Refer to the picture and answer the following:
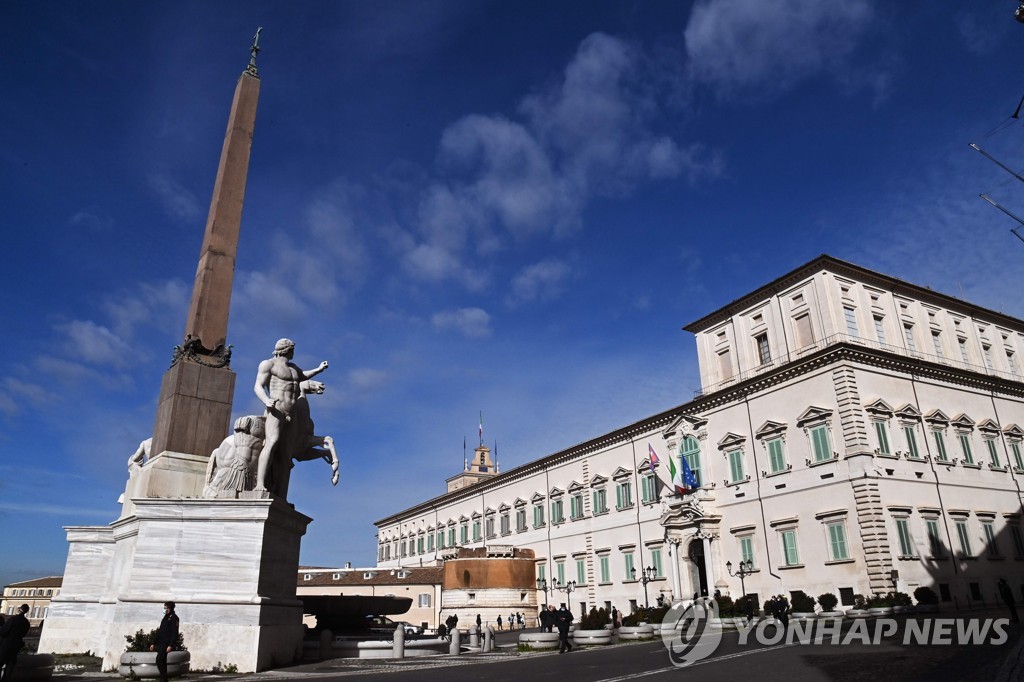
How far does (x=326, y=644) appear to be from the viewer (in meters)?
13.7

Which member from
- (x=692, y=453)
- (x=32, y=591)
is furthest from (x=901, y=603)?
(x=32, y=591)

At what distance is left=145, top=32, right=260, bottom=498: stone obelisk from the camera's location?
42.3ft

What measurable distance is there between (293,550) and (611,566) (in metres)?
27.5

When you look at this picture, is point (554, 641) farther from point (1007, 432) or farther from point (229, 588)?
point (1007, 432)

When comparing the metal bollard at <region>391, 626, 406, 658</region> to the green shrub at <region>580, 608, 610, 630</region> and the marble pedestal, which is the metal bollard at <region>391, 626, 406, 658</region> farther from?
the green shrub at <region>580, 608, 610, 630</region>

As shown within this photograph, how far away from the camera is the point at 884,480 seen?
25.5m

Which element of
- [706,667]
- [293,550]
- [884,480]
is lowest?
[706,667]

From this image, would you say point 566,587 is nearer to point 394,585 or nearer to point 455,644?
point 394,585

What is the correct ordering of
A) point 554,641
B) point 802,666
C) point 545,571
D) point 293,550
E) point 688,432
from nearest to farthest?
point 802,666 < point 293,550 < point 554,641 < point 688,432 < point 545,571

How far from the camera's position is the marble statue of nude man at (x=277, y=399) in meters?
12.3

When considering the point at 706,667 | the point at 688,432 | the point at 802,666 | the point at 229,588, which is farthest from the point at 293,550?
the point at 688,432

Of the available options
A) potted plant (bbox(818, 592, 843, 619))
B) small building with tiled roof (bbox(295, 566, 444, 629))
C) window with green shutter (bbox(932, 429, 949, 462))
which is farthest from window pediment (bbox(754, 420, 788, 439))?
small building with tiled roof (bbox(295, 566, 444, 629))

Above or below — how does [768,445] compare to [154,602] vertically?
above

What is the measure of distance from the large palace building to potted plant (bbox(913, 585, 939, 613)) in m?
0.49
